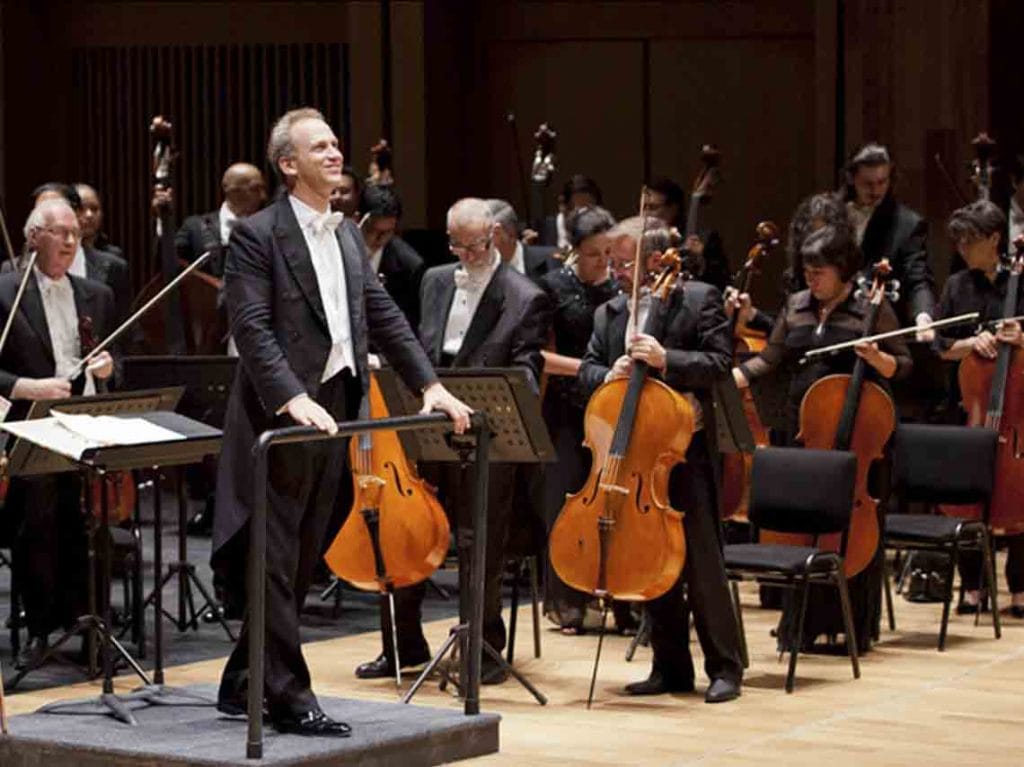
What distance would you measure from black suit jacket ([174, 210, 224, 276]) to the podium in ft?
8.71

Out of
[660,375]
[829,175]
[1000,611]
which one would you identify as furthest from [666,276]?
→ [829,175]

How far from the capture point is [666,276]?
6066 millimetres

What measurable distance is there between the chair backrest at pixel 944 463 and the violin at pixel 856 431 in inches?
19.8

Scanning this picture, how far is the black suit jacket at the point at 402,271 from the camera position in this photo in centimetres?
861

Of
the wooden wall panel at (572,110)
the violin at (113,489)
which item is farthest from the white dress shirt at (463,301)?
the wooden wall panel at (572,110)

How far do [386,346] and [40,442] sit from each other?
837mm

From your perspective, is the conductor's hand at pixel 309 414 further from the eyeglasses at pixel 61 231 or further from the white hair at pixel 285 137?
the eyeglasses at pixel 61 231

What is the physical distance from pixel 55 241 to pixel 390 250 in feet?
7.06

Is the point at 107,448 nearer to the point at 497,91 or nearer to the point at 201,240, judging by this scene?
the point at 201,240

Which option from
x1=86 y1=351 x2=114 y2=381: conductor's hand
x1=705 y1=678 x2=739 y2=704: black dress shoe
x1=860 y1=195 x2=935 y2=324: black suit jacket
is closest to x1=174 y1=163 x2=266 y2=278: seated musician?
x1=86 y1=351 x2=114 y2=381: conductor's hand

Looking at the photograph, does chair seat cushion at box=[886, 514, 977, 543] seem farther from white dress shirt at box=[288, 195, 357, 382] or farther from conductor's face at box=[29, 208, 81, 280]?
conductor's face at box=[29, 208, 81, 280]

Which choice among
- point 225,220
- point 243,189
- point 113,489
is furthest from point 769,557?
point 225,220

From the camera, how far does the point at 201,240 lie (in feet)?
30.1

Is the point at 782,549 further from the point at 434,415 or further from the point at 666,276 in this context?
the point at 434,415
